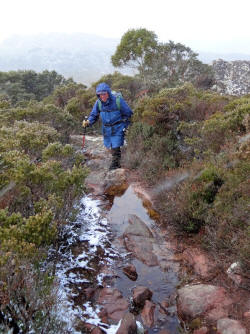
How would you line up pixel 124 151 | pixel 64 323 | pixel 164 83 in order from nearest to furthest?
pixel 64 323
pixel 124 151
pixel 164 83

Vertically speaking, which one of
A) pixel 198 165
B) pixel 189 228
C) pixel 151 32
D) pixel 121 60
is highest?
pixel 151 32

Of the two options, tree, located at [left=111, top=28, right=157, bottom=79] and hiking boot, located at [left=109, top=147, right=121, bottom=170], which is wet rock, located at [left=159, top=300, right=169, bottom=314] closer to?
hiking boot, located at [left=109, top=147, right=121, bottom=170]

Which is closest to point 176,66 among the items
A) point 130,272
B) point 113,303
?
point 130,272

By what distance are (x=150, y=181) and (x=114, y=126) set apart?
5.82 ft

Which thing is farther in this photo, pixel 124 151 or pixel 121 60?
pixel 121 60

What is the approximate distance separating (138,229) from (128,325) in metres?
2.14

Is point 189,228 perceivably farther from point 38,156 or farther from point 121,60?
point 121,60

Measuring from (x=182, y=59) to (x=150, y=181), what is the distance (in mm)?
13385

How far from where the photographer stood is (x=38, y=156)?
6.58 meters

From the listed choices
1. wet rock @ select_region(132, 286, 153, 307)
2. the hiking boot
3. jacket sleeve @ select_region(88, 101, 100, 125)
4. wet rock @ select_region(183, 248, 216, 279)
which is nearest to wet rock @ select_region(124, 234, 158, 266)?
wet rock @ select_region(183, 248, 216, 279)

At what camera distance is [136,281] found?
4.26 m

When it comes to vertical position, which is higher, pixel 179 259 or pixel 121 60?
pixel 121 60

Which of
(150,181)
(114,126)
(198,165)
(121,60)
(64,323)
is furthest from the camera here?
(121,60)

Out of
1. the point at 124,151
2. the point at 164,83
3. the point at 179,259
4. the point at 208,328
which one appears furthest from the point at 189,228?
the point at 164,83
